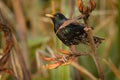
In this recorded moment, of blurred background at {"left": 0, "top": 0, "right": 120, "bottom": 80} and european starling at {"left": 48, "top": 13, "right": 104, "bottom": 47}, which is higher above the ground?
european starling at {"left": 48, "top": 13, "right": 104, "bottom": 47}

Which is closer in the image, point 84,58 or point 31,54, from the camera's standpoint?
point 84,58

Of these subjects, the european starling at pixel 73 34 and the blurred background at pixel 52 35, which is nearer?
the european starling at pixel 73 34

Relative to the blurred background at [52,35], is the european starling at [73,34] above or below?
above

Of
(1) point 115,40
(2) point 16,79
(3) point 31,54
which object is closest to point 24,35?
(3) point 31,54

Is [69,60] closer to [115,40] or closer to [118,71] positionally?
[118,71]

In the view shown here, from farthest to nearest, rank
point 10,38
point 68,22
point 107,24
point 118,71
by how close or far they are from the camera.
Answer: point 107,24
point 118,71
point 10,38
point 68,22

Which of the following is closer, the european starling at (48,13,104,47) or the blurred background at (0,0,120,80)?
the european starling at (48,13,104,47)

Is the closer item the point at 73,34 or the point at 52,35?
the point at 73,34

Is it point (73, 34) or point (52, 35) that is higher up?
point (73, 34)
